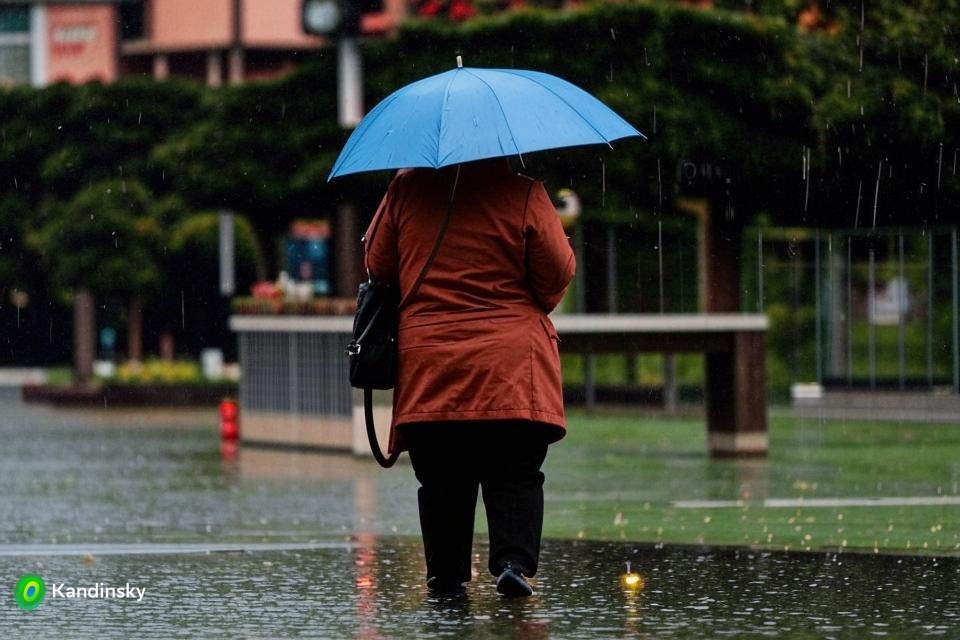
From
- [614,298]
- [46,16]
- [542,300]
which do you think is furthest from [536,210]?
[46,16]

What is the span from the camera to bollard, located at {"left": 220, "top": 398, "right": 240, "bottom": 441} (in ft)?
66.3

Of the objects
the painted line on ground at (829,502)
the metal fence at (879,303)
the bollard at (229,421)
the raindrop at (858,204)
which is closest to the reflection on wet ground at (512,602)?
the painted line on ground at (829,502)

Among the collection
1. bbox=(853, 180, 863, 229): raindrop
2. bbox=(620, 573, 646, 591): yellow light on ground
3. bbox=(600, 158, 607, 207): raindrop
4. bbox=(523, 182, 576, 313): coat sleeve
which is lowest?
bbox=(620, 573, 646, 591): yellow light on ground

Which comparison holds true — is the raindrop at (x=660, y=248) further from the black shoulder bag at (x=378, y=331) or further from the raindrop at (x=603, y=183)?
the black shoulder bag at (x=378, y=331)

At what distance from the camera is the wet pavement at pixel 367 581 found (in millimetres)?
6941

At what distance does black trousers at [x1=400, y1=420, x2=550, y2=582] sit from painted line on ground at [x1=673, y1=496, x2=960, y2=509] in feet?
16.3

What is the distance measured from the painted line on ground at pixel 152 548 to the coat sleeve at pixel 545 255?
97.1 inches

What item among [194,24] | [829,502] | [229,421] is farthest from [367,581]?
[194,24]

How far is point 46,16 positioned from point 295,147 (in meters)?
24.1

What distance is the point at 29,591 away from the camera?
801 centimetres

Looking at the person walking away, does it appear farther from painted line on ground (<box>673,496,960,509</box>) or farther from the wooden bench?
the wooden bench

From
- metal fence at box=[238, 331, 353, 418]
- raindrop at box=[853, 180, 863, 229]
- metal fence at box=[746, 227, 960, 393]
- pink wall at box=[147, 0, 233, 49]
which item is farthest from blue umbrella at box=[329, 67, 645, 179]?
pink wall at box=[147, 0, 233, 49]

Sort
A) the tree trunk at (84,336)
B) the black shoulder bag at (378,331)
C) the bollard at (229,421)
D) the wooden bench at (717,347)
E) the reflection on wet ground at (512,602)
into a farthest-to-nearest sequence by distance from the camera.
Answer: the tree trunk at (84,336), the bollard at (229,421), the wooden bench at (717,347), the black shoulder bag at (378,331), the reflection on wet ground at (512,602)

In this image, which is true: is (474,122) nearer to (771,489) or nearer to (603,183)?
(771,489)
